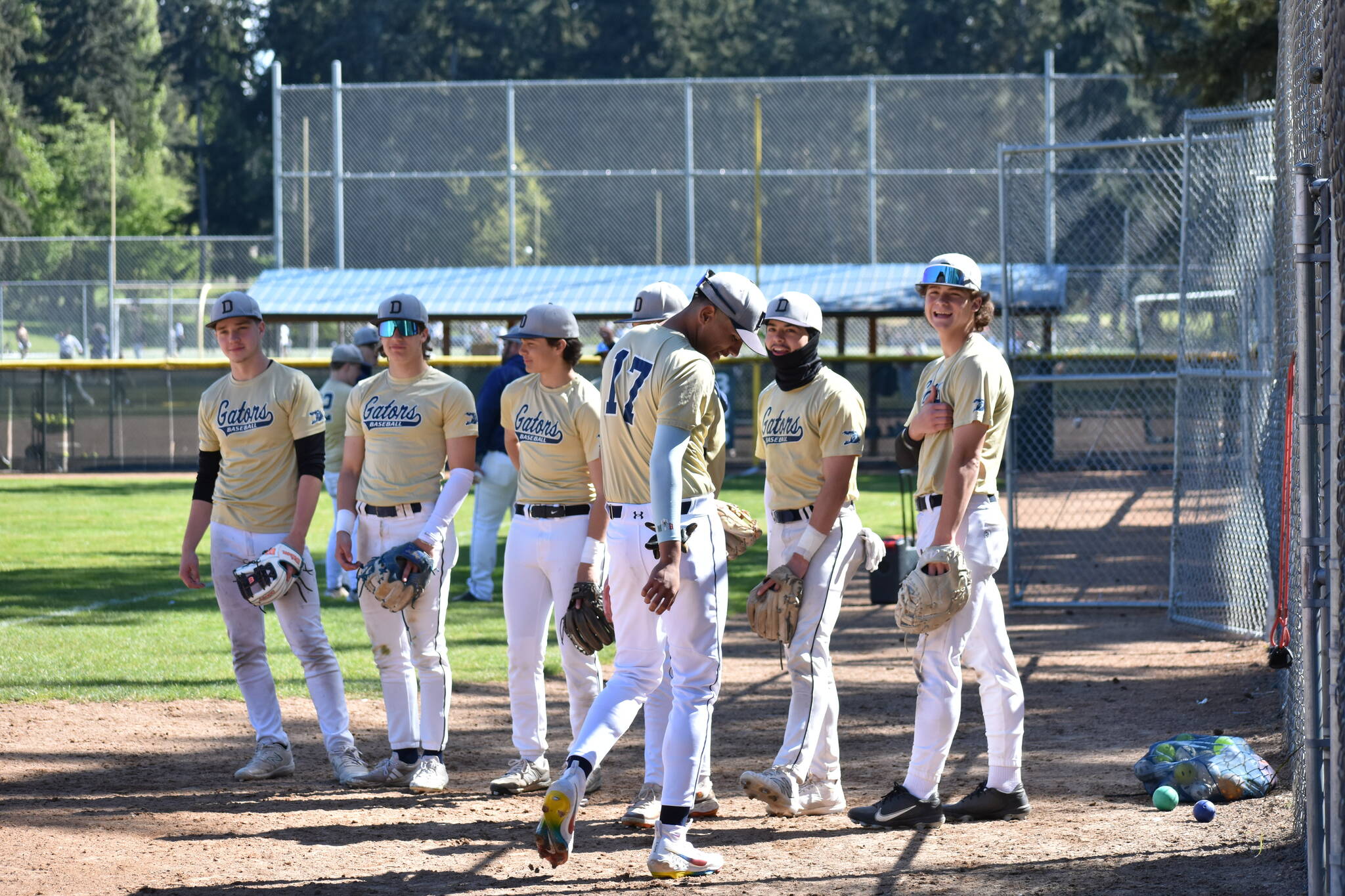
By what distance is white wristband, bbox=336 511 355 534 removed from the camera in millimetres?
6496

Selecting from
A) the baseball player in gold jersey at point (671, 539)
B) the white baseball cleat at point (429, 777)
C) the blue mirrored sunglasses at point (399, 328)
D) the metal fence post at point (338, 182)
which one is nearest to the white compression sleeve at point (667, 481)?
the baseball player in gold jersey at point (671, 539)

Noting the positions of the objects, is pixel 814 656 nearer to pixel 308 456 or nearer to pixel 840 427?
pixel 840 427

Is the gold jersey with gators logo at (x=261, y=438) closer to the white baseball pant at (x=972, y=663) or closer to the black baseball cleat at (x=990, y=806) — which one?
the white baseball pant at (x=972, y=663)

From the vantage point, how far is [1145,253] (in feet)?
87.3

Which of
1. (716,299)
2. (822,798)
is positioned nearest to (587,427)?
(716,299)

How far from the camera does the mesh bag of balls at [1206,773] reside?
235 inches

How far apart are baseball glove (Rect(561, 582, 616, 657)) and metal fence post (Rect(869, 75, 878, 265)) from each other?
22376mm

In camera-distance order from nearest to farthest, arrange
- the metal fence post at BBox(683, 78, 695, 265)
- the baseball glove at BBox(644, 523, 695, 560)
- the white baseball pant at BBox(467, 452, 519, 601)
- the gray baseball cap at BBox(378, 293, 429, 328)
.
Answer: the baseball glove at BBox(644, 523, 695, 560) < the gray baseball cap at BBox(378, 293, 429, 328) < the white baseball pant at BBox(467, 452, 519, 601) < the metal fence post at BBox(683, 78, 695, 265)

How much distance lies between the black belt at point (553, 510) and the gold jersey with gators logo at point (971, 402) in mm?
1462

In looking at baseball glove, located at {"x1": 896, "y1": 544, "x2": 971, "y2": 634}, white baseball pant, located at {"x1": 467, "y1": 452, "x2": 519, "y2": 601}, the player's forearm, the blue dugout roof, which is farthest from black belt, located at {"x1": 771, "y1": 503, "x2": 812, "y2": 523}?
the blue dugout roof

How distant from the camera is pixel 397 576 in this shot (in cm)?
614

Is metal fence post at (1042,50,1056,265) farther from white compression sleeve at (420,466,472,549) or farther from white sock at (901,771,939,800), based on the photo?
white sock at (901,771,939,800)

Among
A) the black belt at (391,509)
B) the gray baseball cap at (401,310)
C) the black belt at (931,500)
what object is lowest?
the black belt at (391,509)

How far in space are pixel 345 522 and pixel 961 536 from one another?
2804 mm
